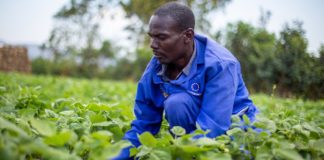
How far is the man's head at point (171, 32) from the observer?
219 centimetres

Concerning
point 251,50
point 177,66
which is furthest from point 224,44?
point 177,66

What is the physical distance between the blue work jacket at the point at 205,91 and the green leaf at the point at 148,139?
0.36 m

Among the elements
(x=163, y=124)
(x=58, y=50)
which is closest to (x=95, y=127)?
(x=163, y=124)

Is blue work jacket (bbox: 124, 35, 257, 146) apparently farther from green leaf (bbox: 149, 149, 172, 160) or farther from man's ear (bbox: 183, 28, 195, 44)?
green leaf (bbox: 149, 149, 172, 160)

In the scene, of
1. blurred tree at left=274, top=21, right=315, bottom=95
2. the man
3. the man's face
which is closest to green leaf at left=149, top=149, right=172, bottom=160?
the man

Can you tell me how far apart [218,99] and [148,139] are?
1.70 ft

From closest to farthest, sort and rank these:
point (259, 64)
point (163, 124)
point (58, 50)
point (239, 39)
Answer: point (163, 124) → point (259, 64) → point (239, 39) → point (58, 50)

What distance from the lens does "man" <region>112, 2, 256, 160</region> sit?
2105mm

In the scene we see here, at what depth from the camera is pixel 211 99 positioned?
6.92 feet

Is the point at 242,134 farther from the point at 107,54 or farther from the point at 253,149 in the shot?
the point at 107,54

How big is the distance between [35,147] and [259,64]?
30.9 ft

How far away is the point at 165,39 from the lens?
221 cm

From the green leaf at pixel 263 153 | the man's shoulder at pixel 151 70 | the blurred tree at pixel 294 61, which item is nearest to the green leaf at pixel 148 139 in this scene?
the green leaf at pixel 263 153

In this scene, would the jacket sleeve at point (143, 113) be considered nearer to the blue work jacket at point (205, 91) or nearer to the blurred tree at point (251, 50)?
the blue work jacket at point (205, 91)
